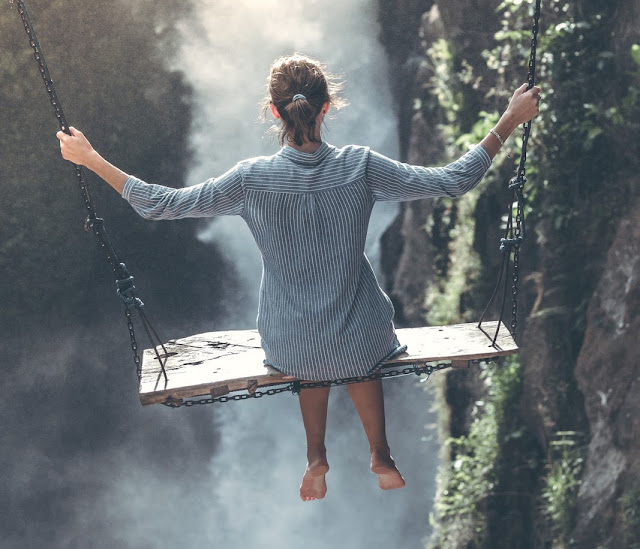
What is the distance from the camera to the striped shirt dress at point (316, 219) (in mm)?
Answer: 2400

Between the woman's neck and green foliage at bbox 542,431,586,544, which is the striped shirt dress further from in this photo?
green foliage at bbox 542,431,586,544

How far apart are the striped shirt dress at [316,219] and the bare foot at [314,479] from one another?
13.8 inches

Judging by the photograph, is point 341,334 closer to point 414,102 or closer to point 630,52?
point 630,52

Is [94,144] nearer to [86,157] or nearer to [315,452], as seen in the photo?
[86,157]

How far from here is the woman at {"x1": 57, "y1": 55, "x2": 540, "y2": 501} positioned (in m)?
2.40

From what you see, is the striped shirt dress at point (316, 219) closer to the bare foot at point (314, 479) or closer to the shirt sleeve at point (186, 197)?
the shirt sleeve at point (186, 197)

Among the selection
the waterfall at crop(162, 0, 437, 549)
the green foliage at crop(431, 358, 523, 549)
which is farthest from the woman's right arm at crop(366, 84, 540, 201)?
the waterfall at crop(162, 0, 437, 549)

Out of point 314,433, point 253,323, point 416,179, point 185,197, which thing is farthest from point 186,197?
point 253,323

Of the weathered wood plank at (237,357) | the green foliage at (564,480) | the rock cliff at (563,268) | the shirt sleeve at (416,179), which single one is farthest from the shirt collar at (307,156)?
the green foliage at (564,480)

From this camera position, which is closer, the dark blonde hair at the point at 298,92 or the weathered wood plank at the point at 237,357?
the dark blonde hair at the point at 298,92

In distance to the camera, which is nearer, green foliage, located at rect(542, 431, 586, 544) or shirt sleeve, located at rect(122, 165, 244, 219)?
shirt sleeve, located at rect(122, 165, 244, 219)

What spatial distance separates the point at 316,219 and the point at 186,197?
35 cm

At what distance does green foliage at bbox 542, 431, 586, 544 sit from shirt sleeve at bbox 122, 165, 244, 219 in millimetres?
4525

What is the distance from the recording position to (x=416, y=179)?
2.42 metres
